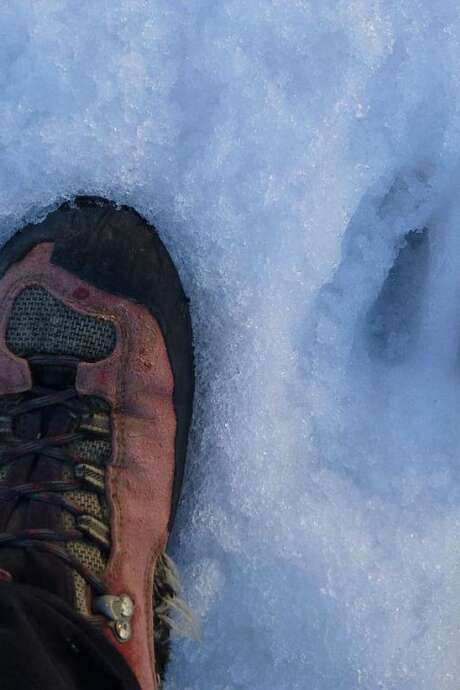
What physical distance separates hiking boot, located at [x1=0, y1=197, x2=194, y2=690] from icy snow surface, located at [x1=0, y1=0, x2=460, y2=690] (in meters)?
0.07

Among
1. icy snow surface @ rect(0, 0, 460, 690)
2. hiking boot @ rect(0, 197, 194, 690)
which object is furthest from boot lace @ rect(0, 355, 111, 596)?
icy snow surface @ rect(0, 0, 460, 690)

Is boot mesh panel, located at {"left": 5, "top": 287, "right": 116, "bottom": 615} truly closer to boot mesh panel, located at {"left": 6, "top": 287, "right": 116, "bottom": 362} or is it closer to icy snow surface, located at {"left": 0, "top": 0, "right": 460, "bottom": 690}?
boot mesh panel, located at {"left": 6, "top": 287, "right": 116, "bottom": 362}

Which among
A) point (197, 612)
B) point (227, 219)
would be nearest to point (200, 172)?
point (227, 219)

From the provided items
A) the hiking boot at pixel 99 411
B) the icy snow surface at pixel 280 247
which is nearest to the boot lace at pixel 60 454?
the hiking boot at pixel 99 411

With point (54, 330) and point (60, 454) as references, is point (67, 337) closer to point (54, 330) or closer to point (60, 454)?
point (54, 330)

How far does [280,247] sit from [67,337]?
364 millimetres

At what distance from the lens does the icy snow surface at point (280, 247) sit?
4.35 ft

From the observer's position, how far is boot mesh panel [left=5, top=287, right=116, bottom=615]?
1.22m

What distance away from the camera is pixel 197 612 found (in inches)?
52.9

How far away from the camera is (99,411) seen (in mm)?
1244

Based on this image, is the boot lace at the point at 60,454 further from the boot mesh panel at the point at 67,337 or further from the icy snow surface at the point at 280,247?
the icy snow surface at the point at 280,247

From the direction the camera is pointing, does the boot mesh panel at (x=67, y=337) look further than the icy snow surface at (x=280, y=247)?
No

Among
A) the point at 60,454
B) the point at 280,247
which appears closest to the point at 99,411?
the point at 60,454

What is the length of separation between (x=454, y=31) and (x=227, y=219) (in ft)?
1.55
